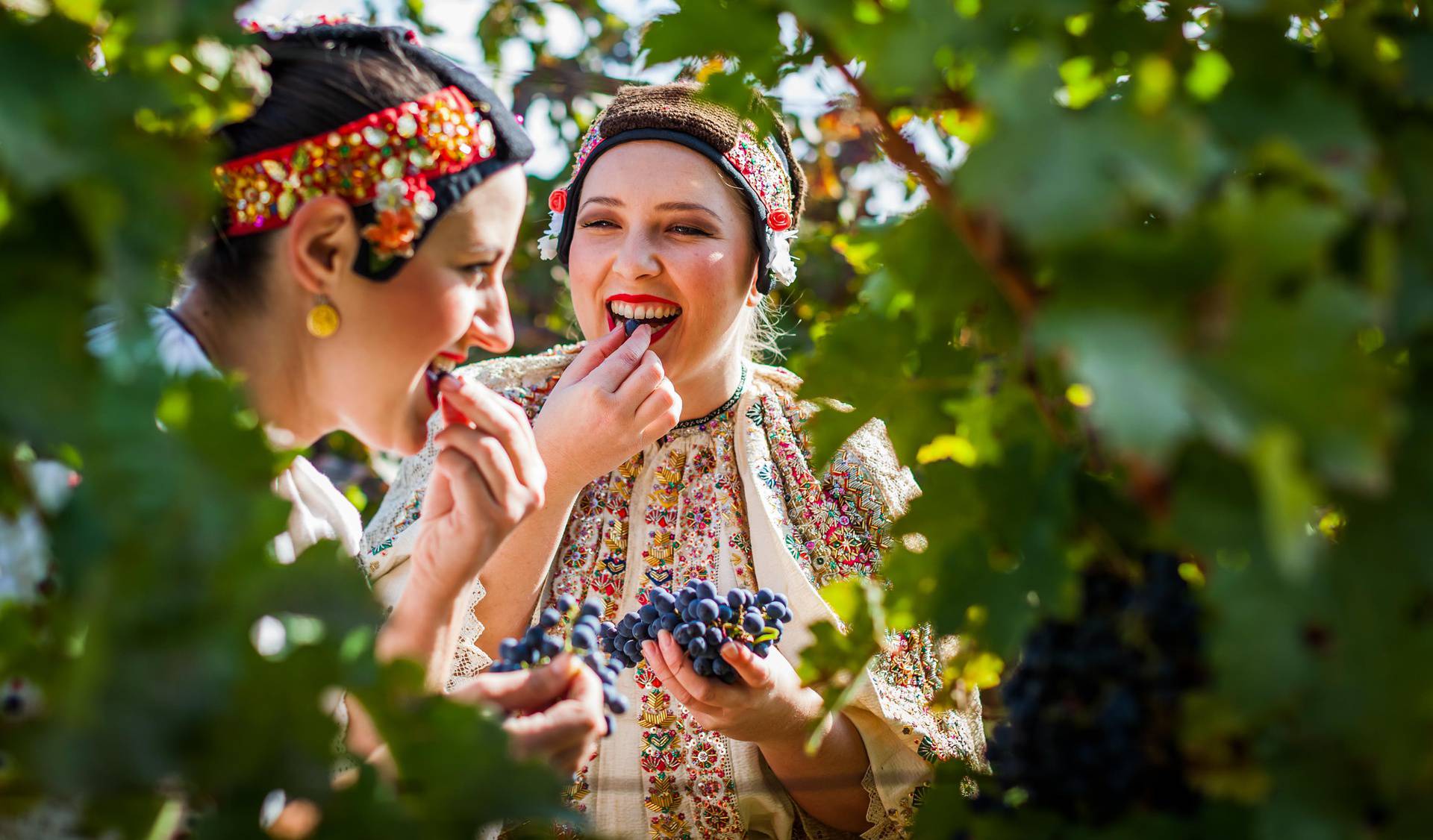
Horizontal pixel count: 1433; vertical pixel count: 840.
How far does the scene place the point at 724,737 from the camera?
1989mm

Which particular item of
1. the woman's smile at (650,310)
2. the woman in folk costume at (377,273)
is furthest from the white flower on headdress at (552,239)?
the woman in folk costume at (377,273)

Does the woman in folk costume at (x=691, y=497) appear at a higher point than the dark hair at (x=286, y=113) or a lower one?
lower

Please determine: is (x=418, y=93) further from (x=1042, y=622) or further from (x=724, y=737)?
(x=724, y=737)

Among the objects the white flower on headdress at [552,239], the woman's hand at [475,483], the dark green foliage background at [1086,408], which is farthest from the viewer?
the white flower on headdress at [552,239]

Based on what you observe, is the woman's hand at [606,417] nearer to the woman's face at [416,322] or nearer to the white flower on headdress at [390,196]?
the woman's face at [416,322]

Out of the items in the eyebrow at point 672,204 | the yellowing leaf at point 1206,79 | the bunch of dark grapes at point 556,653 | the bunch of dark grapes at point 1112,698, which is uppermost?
the yellowing leaf at point 1206,79

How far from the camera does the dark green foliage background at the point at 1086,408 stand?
618 mm

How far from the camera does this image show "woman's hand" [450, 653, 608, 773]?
1.08 metres

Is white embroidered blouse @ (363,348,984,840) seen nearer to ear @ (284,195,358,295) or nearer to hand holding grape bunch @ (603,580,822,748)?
hand holding grape bunch @ (603,580,822,748)

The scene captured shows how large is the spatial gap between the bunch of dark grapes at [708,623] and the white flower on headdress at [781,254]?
879 millimetres

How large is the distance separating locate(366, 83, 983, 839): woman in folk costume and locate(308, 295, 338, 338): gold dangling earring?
45 centimetres

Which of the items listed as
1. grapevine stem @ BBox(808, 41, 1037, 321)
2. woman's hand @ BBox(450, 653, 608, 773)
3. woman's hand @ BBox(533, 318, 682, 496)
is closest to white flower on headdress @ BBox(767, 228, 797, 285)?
woman's hand @ BBox(533, 318, 682, 496)

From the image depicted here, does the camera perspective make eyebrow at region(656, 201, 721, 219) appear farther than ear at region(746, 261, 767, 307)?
No

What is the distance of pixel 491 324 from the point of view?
1428 millimetres
